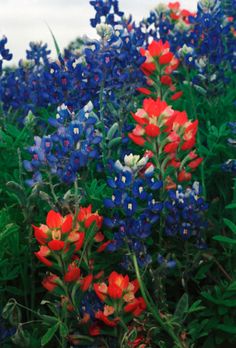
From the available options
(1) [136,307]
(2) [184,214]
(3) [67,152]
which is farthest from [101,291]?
(3) [67,152]

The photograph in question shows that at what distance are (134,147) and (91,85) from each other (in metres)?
0.44

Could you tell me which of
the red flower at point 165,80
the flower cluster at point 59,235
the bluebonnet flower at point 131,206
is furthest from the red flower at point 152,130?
the red flower at point 165,80

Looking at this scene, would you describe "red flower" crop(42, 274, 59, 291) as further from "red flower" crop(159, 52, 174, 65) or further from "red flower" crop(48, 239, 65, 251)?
"red flower" crop(159, 52, 174, 65)

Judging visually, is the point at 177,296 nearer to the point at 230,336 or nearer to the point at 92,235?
the point at 230,336

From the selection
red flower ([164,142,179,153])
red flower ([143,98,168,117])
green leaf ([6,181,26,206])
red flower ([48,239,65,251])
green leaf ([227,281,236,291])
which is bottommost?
green leaf ([227,281,236,291])

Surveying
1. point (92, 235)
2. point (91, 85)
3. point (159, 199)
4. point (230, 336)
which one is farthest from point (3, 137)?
point (230, 336)

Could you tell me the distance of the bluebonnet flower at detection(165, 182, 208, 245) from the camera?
10.3 feet

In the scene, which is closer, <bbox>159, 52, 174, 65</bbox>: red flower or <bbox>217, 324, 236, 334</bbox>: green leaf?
<bbox>217, 324, 236, 334</bbox>: green leaf

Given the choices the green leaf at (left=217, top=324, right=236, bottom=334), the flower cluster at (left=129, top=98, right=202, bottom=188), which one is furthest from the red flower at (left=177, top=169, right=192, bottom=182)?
the green leaf at (left=217, top=324, right=236, bottom=334)

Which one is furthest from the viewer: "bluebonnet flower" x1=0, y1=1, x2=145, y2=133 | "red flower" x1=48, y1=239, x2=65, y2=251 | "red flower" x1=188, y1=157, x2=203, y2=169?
"bluebonnet flower" x1=0, y1=1, x2=145, y2=133

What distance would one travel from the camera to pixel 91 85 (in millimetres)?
3932

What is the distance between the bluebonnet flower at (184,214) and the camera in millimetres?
3154

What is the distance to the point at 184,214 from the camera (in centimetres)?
314

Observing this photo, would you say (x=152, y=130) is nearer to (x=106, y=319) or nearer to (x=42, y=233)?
(x=42, y=233)
